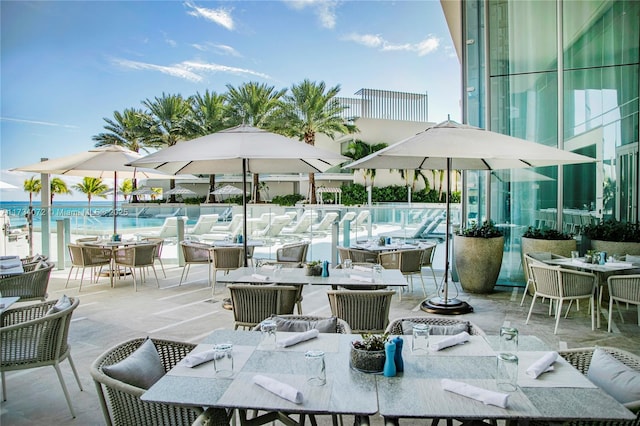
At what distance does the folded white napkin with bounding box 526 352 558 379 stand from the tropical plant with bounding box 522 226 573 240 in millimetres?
5500

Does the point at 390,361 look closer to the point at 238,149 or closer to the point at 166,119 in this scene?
the point at 238,149

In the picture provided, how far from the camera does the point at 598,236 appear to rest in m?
6.82

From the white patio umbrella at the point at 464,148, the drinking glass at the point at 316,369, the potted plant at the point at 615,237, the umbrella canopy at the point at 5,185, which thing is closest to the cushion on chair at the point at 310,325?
the drinking glass at the point at 316,369

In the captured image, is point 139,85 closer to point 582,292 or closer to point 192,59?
point 192,59

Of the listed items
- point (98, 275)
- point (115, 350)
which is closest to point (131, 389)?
point (115, 350)

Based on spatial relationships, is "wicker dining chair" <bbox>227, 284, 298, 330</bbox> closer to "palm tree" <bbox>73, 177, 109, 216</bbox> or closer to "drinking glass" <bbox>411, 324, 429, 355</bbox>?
"drinking glass" <bbox>411, 324, 429, 355</bbox>

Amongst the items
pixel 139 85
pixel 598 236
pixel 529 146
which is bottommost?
pixel 598 236

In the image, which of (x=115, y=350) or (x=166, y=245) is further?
(x=166, y=245)

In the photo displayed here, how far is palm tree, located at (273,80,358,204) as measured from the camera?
77.4ft

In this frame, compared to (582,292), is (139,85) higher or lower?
higher

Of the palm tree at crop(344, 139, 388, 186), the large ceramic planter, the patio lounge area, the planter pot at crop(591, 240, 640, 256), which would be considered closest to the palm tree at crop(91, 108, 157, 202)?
the palm tree at crop(344, 139, 388, 186)

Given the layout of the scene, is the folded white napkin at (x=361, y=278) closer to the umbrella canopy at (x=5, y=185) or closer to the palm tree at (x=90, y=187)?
the umbrella canopy at (x=5, y=185)

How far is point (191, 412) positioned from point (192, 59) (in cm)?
4193

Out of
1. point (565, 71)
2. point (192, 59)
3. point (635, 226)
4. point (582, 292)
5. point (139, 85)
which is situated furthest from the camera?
point (139, 85)
